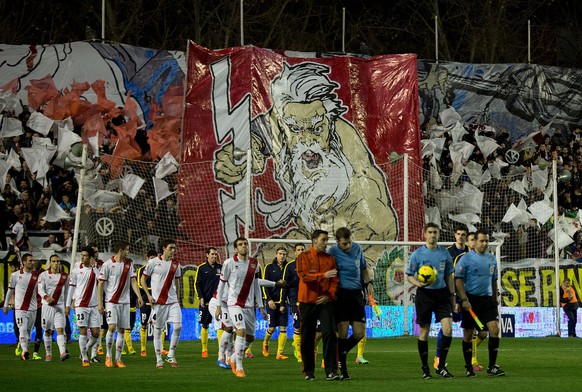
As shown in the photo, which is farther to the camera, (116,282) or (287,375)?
(116,282)

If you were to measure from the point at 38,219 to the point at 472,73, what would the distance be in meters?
17.8

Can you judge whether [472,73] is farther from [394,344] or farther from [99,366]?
[99,366]

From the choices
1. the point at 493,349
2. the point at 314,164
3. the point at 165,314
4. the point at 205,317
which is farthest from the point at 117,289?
the point at 314,164

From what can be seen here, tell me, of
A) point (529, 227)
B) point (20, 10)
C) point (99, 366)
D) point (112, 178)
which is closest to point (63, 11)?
point (20, 10)

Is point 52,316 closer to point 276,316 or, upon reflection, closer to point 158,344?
point 158,344

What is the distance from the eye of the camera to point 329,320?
633 inches

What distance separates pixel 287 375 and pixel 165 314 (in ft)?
10.6

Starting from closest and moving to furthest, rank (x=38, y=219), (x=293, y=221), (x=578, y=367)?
(x=578, y=367)
(x=38, y=219)
(x=293, y=221)

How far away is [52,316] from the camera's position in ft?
76.1

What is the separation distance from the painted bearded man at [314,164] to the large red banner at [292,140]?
0.03 metres

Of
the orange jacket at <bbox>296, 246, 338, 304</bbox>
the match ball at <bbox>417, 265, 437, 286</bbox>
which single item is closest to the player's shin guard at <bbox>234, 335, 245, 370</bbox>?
the orange jacket at <bbox>296, 246, 338, 304</bbox>

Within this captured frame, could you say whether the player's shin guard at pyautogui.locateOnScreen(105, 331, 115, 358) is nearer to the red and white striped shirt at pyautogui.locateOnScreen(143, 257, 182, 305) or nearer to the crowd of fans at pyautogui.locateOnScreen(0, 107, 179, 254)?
the red and white striped shirt at pyautogui.locateOnScreen(143, 257, 182, 305)

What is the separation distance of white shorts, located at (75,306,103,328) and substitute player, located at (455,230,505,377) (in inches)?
295

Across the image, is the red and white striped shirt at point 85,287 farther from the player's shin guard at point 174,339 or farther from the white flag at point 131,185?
the white flag at point 131,185
